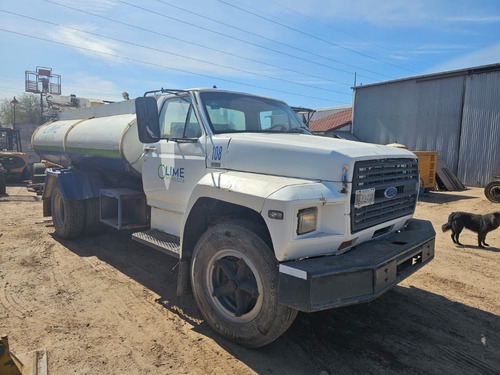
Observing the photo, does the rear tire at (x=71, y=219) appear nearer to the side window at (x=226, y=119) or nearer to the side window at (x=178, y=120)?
the side window at (x=178, y=120)

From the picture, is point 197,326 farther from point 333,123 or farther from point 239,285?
point 333,123

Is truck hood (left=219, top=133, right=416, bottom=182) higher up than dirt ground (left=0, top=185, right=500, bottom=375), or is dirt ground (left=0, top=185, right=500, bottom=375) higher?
truck hood (left=219, top=133, right=416, bottom=182)

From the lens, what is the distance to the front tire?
272 centimetres

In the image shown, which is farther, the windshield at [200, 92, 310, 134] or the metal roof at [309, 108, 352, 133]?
the metal roof at [309, 108, 352, 133]

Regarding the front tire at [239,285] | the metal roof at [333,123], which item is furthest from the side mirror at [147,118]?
the metal roof at [333,123]

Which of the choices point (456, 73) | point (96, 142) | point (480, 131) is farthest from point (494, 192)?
point (96, 142)

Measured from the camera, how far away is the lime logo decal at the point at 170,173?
392 centimetres

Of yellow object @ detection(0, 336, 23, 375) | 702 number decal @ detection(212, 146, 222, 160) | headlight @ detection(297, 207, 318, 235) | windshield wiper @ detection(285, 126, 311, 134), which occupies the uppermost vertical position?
windshield wiper @ detection(285, 126, 311, 134)

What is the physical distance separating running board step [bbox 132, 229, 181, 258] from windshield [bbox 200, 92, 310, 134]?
136 cm

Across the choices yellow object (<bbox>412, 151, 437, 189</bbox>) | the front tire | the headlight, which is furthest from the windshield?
yellow object (<bbox>412, 151, 437, 189</bbox>)

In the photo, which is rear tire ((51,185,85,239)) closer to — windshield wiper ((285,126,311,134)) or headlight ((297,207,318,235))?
windshield wiper ((285,126,311,134))

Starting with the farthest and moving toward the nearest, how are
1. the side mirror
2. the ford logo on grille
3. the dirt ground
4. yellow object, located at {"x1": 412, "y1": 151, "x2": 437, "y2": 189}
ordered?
yellow object, located at {"x1": 412, "y1": 151, "x2": 437, "y2": 189}
the side mirror
the ford logo on grille
the dirt ground

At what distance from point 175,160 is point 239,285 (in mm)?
1757

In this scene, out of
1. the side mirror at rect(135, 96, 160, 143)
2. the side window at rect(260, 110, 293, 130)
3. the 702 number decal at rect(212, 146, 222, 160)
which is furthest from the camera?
the side window at rect(260, 110, 293, 130)
